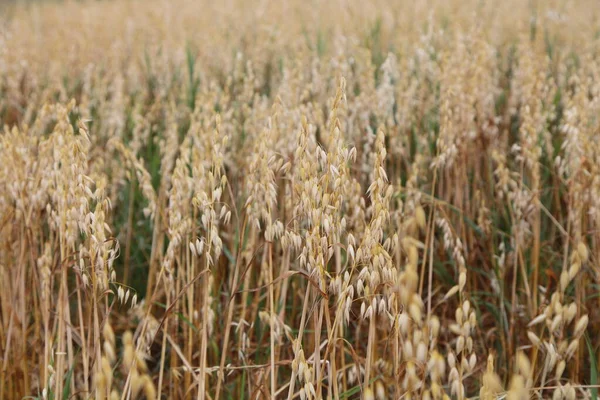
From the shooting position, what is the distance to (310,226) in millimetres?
1493

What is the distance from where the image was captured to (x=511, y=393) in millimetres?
870

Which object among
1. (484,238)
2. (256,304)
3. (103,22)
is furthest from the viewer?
(103,22)

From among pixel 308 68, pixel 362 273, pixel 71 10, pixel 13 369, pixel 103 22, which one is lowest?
pixel 13 369

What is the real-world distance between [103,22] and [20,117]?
7.94 feet

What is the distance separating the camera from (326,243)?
1245 millimetres

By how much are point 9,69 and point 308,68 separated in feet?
6.68

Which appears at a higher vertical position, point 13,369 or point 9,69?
point 9,69

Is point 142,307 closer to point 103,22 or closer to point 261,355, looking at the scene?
point 261,355

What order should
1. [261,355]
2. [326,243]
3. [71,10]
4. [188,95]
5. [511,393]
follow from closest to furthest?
1. [511,393]
2. [326,243]
3. [261,355]
4. [188,95]
5. [71,10]

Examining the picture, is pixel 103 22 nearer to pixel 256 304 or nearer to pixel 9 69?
pixel 9 69

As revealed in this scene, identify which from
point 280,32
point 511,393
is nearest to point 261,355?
point 511,393

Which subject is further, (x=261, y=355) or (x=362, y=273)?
(x=261, y=355)

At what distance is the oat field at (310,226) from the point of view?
4.17 feet

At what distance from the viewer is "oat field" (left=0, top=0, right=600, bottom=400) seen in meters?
1.27
